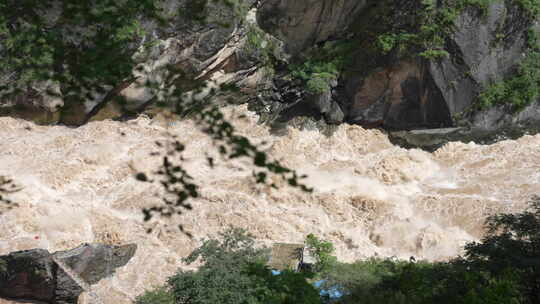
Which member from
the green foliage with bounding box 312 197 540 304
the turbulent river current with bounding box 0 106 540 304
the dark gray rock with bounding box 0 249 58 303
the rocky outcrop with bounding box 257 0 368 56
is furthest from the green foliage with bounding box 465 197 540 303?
the rocky outcrop with bounding box 257 0 368 56

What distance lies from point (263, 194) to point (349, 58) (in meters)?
4.05

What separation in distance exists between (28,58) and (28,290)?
168 inches

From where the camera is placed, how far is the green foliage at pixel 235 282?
5.66m

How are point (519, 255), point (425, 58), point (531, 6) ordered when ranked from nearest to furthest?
point (519, 255) < point (531, 6) < point (425, 58)

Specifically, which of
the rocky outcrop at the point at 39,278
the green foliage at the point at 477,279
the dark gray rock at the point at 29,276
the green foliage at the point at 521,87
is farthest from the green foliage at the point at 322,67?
the dark gray rock at the point at 29,276

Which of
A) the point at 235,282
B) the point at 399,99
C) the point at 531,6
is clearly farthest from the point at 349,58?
the point at 235,282

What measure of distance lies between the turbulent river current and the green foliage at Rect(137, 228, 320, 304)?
3.64 ft

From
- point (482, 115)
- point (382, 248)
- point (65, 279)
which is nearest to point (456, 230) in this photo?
point (382, 248)

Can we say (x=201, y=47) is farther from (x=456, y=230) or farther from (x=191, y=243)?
(x=456, y=230)

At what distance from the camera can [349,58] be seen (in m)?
12.4

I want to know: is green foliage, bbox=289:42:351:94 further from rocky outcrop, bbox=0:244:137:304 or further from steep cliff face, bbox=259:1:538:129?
rocky outcrop, bbox=0:244:137:304

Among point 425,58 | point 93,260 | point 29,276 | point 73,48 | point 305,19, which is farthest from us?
point 305,19

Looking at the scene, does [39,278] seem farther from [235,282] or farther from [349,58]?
[349,58]

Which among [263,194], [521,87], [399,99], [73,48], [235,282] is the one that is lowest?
[263,194]
